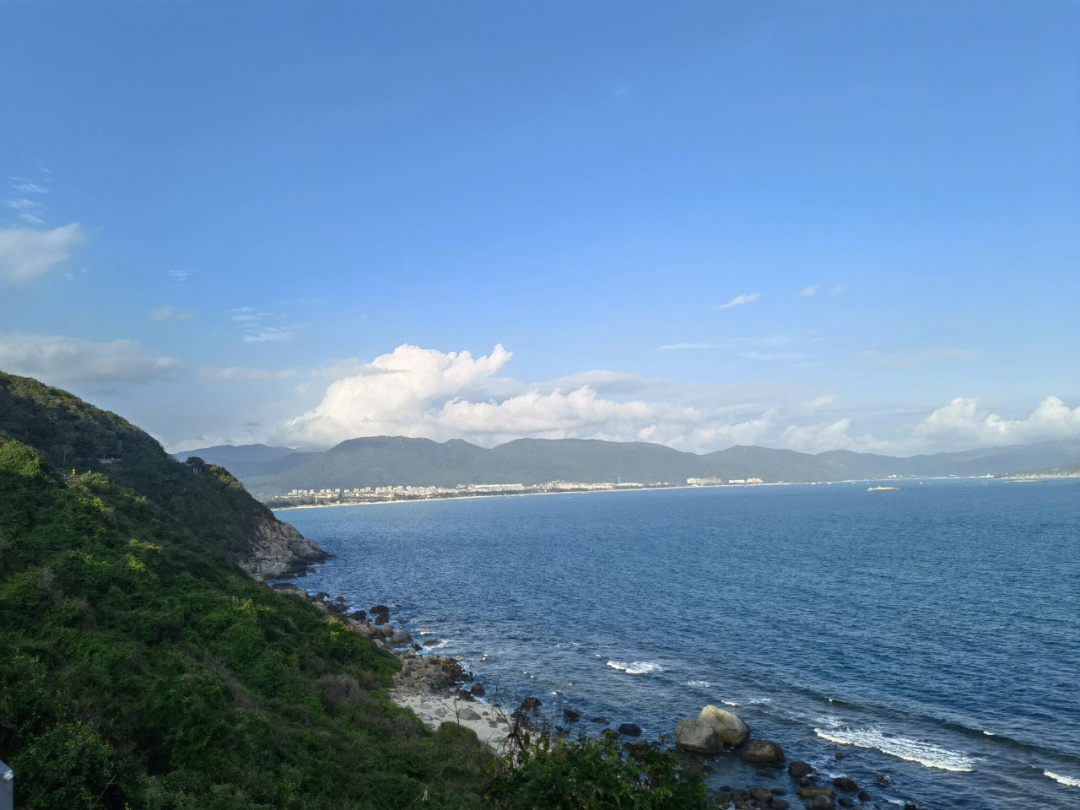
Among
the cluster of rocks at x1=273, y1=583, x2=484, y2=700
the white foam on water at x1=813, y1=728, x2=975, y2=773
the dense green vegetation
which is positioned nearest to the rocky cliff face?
the cluster of rocks at x1=273, y1=583, x2=484, y2=700

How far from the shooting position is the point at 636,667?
166 feet

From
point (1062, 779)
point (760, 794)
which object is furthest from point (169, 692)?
point (1062, 779)

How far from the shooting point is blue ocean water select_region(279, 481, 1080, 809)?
1375 inches

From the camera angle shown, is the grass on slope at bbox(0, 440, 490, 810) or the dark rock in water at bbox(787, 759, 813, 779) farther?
the dark rock in water at bbox(787, 759, 813, 779)

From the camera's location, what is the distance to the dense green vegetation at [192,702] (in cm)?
1741

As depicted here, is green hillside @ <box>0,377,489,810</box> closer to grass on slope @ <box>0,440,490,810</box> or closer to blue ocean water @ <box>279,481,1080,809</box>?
grass on slope @ <box>0,440,490,810</box>

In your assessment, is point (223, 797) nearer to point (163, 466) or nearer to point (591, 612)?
point (591, 612)

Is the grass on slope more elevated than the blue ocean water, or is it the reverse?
the grass on slope

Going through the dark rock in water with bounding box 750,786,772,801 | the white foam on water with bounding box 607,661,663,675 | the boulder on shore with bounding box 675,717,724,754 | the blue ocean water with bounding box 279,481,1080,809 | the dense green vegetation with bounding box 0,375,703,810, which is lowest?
the blue ocean water with bounding box 279,481,1080,809

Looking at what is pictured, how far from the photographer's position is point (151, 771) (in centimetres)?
2109

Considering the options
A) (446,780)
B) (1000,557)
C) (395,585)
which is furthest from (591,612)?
(1000,557)

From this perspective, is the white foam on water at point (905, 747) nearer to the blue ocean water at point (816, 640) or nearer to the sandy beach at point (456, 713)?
the blue ocean water at point (816, 640)

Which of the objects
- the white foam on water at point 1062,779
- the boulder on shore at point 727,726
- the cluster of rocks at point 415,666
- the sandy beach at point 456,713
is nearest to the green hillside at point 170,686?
the cluster of rocks at point 415,666

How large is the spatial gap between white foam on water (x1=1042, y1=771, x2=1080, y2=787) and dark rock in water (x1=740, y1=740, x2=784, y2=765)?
12.8 m
